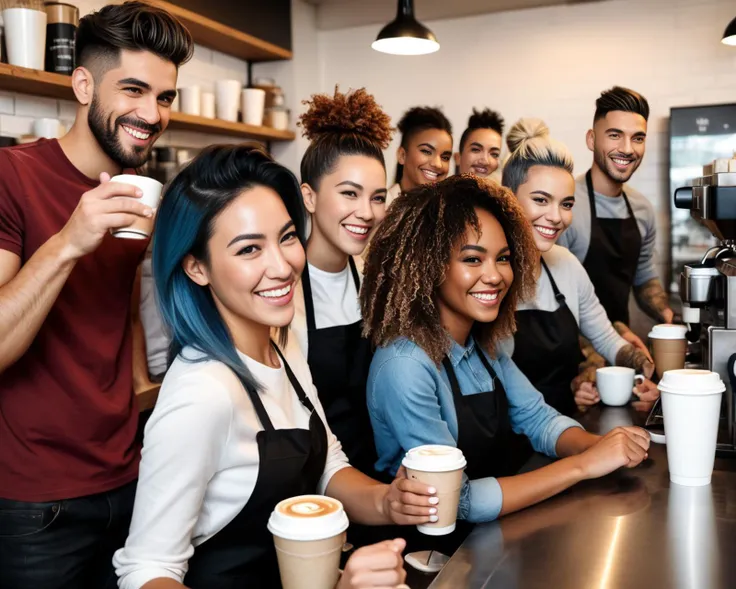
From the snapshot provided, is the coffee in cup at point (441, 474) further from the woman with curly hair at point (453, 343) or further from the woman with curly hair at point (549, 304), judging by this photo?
the woman with curly hair at point (549, 304)

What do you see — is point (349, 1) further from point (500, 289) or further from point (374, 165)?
point (500, 289)

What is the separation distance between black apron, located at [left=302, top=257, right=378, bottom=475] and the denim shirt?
28cm

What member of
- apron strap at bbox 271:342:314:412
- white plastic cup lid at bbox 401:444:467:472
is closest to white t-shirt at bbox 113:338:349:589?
apron strap at bbox 271:342:314:412

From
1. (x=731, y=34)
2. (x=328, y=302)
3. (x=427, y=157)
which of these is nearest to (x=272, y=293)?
(x=328, y=302)

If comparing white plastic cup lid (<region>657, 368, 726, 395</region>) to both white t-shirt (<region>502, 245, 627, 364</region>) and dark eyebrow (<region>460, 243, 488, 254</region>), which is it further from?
white t-shirt (<region>502, 245, 627, 364</region>)

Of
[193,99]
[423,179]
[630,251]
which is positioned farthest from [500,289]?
[193,99]

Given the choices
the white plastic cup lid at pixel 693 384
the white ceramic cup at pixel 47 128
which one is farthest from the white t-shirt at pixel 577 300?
the white ceramic cup at pixel 47 128

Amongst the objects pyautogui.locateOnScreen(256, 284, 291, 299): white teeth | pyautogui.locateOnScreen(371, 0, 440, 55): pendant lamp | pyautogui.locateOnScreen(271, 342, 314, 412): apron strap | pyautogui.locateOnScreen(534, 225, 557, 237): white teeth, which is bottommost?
pyautogui.locateOnScreen(271, 342, 314, 412): apron strap

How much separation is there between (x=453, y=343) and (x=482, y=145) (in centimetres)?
241

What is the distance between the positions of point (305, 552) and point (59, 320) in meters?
1.01

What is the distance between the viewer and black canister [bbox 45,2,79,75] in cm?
285

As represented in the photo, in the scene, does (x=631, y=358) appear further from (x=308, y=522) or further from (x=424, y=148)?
(x=308, y=522)

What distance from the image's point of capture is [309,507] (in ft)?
3.45

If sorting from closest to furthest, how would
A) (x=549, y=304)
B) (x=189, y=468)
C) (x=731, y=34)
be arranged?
(x=189, y=468), (x=549, y=304), (x=731, y=34)
